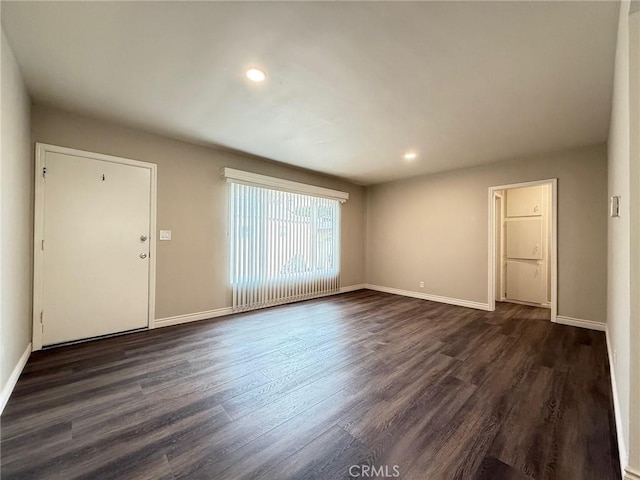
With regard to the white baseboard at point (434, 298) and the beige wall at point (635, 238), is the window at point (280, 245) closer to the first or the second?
the white baseboard at point (434, 298)

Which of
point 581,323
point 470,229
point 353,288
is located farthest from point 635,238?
point 353,288

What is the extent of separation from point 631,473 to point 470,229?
12.5 ft

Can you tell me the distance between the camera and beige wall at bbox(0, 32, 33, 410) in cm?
176

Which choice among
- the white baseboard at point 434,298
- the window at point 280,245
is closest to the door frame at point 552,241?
the white baseboard at point 434,298

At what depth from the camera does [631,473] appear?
113 cm

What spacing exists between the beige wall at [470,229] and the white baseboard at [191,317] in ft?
11.3

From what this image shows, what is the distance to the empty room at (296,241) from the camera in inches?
57.0

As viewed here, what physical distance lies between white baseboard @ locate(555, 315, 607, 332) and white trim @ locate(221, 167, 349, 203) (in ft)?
12.9

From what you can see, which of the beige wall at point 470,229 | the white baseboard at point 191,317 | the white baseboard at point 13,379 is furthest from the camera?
the beige wall at point 470,229

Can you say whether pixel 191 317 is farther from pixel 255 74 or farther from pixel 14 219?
pixel 255 74

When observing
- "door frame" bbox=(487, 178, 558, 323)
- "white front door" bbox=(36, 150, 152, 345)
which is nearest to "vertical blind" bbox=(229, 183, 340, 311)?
"white front door" bbox=(36, 150, 152, 345)

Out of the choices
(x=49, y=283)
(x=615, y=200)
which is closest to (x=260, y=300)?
(x=49, y=283)

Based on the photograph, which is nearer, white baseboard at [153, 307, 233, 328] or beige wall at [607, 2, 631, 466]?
beige wall at [607, 2, 631, 466]

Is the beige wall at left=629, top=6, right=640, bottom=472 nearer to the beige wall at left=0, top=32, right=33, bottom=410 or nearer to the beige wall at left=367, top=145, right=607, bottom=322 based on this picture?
the beige wall at left=367, top=145, right=607, bottom=322
